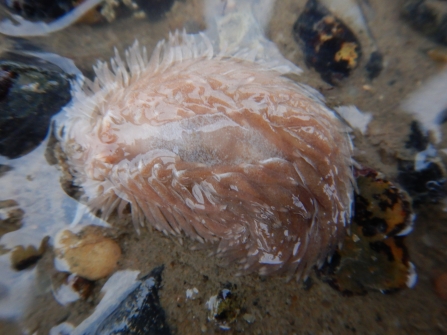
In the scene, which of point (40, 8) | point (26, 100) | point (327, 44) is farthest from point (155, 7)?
point (327, 44)

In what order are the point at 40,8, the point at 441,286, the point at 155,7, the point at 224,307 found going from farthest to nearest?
the point at 155,7 < the point at 40,8 < the point at 224,307 < the point at 441,286

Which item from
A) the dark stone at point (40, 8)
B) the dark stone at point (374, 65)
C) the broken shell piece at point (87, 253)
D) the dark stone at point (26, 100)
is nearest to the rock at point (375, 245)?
the dark stone at point (374, 65)

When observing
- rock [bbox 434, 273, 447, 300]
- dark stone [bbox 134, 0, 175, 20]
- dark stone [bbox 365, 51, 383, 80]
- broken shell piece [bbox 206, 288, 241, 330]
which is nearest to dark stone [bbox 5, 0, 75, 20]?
dark stone [bbox 134, 0, 175, 20]

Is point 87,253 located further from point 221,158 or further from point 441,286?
point 441,286

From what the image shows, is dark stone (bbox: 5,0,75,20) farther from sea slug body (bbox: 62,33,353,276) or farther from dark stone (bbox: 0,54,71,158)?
sea slug body (bbox: 62,33,353,276)

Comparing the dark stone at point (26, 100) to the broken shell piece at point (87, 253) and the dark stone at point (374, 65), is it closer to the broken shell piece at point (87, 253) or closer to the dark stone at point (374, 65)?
the broken shell piece at point (87, 253)

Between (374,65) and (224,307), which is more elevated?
(374,65)
